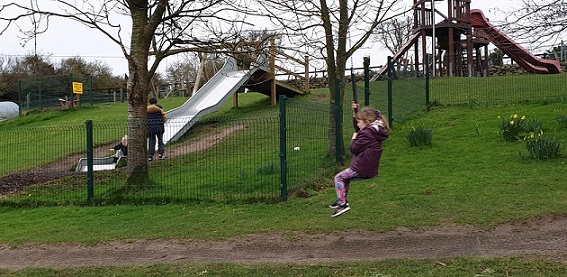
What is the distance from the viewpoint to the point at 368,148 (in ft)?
20.6

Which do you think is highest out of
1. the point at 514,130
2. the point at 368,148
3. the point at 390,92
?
the point at 390,92

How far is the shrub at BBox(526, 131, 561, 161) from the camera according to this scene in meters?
9.29

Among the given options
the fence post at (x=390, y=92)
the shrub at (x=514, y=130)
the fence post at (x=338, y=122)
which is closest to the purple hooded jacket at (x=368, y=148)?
the fence post at (x=338, y=122)

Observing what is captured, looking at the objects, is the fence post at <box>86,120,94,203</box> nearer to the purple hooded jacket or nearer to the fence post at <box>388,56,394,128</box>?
the purple hooded jacket

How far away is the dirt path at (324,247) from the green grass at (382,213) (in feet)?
0.76

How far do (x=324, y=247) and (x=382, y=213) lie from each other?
1366 mm

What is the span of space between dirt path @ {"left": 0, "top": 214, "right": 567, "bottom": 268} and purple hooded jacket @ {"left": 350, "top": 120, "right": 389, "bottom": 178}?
0.86 metres

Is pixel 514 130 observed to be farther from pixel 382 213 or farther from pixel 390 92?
pixel 382 213

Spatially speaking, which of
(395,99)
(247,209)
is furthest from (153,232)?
(395,99)

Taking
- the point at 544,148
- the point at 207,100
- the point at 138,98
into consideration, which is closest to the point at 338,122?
the point at 544,148

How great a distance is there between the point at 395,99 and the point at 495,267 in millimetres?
9947

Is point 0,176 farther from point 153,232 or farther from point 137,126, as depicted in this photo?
point 153,232

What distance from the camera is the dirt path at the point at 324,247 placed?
19.0 feet

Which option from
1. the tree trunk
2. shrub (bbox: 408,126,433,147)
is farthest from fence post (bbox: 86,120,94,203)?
shrub (bbox: 408,126,433,147)
